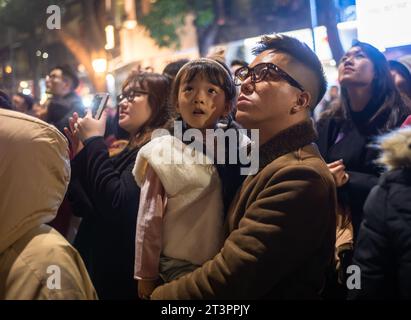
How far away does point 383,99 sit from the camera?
2.30 meters

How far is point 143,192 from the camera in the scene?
1829 millimetres

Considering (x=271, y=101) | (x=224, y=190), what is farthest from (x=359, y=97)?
(x=224, y=190)

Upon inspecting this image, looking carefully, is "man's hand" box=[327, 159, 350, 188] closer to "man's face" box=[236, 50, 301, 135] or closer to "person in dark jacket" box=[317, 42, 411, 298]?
Result: "person in dark jacket" box=[317, 42, 411, 298]

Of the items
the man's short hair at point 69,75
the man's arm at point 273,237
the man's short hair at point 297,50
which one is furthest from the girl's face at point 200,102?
the man's short hair at point 69,75

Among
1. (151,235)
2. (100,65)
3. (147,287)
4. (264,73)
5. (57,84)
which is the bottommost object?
(147,287)

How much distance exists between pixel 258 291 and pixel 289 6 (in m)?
10.8

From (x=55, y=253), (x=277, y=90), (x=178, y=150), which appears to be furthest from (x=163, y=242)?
(x=277, y=90)

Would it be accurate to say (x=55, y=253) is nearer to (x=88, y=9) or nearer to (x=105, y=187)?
(x=105, y=187)

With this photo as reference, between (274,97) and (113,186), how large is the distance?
0.84 meters

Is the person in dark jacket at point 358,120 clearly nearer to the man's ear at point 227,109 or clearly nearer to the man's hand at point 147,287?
the man's ear at point 227,109

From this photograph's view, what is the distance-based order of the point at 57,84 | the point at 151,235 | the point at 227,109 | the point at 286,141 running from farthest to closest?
the point at 57,84 < the point at 227,109 < the point at 151,235 < the point at 286,141

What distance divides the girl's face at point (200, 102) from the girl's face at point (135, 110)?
0.48 metres

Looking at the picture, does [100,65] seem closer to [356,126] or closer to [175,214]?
[356,126]

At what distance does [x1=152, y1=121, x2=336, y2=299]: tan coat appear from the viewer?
147 centimetres
